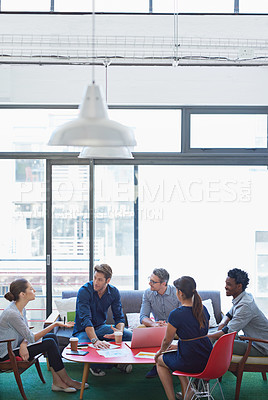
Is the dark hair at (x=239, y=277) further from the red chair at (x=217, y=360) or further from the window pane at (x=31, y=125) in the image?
the window pane at (x=31, y=125)

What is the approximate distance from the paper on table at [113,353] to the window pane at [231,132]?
298 cm

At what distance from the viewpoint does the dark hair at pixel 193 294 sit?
14.0ft

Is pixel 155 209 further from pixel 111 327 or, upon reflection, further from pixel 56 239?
pixel 111 327

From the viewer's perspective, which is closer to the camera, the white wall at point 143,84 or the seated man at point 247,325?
the seated man at point 247,325

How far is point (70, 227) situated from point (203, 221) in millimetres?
1758

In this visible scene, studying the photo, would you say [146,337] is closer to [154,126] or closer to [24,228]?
[24,228]

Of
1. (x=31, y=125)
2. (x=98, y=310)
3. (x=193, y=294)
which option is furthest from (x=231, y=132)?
(x=193, y=294)

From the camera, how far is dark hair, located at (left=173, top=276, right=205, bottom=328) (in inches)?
168

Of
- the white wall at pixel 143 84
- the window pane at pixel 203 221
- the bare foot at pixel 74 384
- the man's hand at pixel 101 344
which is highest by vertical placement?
the white wall at pixel 143 84

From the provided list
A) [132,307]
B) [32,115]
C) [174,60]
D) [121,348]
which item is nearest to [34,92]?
[32,115]

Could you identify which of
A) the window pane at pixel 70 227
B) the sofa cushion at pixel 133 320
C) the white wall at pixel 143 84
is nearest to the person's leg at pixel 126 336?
the sofa cushion at pixel 133 320

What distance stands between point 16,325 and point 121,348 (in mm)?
1003

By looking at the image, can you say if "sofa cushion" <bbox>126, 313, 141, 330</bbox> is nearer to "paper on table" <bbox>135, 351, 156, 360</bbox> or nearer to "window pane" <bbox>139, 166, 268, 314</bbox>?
"window pane" <bbox>139, 166, 268, 314</bbox>
